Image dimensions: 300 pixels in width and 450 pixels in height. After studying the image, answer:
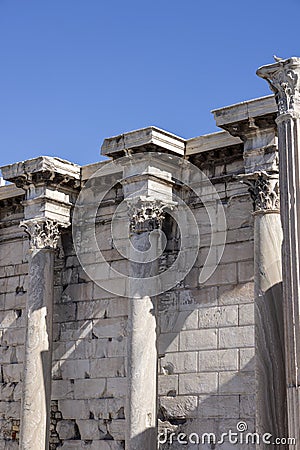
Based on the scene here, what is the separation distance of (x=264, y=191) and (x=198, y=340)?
2588mm

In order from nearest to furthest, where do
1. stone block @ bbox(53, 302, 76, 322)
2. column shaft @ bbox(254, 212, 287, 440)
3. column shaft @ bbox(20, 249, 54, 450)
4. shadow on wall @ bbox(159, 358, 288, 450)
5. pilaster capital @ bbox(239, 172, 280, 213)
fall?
column shaft @ bbox(254, 212, 287, 440), pilaster capital @ bbox(239, 172, 280, 213), shadow on wall @ bbox(159, 358, 288, 450), column shaft @ bbox(20, 249, 54, 450), stone block @ bbox(53, 302, 76, 322)

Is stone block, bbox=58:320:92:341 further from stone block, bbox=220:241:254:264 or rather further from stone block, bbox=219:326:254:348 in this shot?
stone block, bbox=220:241:254:264

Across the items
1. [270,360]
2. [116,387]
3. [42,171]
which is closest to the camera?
[270,360]

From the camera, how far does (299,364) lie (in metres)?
7.91

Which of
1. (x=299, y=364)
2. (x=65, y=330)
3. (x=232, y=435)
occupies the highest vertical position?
(x=65, y=330)

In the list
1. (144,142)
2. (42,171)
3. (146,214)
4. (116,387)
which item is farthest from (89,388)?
(144,142)

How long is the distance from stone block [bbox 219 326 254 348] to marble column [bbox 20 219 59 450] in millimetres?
3008

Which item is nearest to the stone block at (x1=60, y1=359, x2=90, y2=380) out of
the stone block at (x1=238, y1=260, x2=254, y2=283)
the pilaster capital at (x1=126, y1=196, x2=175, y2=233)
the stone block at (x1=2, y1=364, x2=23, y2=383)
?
the stone block at (x1=2, y1=364, x2=23, y2=383)

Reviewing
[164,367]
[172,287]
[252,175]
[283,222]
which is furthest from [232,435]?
[283,222]

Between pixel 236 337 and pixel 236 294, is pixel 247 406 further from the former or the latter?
pixel 236 294

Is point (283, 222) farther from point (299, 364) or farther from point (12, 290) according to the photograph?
point (12, 290)

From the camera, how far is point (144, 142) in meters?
12.3

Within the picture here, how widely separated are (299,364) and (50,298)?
6468mm

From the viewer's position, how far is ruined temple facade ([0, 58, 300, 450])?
1139 cm
